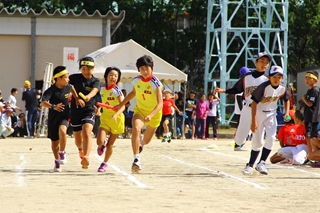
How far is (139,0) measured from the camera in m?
54.9

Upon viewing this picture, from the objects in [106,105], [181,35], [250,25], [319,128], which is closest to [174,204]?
[106,105]

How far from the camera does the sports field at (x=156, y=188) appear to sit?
8.68 metres

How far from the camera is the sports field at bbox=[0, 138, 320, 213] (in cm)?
868

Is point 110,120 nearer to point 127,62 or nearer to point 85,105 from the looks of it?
point 85,105

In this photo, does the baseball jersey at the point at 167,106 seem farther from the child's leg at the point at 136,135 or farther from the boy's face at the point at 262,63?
the child's leg at the point at 136,135

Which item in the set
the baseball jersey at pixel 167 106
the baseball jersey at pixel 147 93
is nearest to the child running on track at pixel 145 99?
the baseball jersey at pixel 147 93

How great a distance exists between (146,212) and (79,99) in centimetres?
514

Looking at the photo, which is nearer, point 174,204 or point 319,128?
point 174,204

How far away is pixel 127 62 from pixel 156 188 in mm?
19111

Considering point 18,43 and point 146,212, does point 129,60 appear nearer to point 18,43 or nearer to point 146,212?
point 18,43

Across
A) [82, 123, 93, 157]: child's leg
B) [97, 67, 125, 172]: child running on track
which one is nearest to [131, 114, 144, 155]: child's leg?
[97, 67, 125, 172]: child running on track

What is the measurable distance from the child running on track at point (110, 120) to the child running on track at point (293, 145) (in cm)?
405

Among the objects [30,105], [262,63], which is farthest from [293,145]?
[30,105]

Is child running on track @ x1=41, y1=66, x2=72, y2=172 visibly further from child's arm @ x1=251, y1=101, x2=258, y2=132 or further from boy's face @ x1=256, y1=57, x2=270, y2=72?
boy's face @ x1=256, y1=57, x2=270, y2=72
